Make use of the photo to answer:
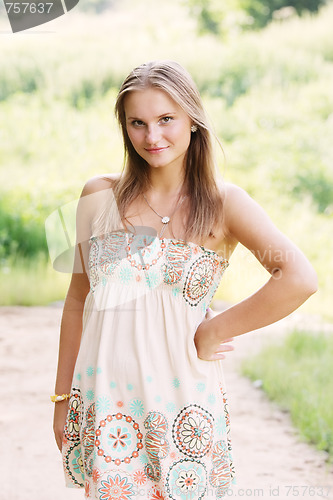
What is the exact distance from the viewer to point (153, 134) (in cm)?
138

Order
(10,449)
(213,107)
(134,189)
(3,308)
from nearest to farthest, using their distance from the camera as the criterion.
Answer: (134,189) < (10,449) < (3,308) < (213,107)

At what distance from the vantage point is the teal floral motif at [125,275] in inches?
55.3

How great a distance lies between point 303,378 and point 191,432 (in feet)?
8.08

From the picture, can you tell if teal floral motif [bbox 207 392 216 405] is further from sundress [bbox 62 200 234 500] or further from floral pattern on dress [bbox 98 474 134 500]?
floral pattern on dress [bbox 98 474 134 500]

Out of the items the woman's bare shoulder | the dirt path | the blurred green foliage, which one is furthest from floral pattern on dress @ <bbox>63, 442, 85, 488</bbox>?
the blurred green foliage

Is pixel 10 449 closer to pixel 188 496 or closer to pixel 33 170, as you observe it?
pixel 188 496

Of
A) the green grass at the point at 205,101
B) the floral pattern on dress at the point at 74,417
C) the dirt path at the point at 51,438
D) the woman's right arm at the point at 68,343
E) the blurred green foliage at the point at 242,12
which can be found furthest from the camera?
the blurred green foliage at the point at 242,12

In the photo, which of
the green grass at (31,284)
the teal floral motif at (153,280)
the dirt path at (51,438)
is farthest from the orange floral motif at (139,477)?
the green grass at (31,284)

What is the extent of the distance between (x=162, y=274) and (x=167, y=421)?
28cm

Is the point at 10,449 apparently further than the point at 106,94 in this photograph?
No

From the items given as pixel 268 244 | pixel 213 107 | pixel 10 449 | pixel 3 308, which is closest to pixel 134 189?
pixel 268 244

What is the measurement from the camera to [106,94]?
729 centimetres

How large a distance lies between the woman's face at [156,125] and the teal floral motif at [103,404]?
0.47 m

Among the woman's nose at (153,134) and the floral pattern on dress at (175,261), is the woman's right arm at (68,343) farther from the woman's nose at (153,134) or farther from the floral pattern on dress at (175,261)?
the woman's nose at (153,134)
